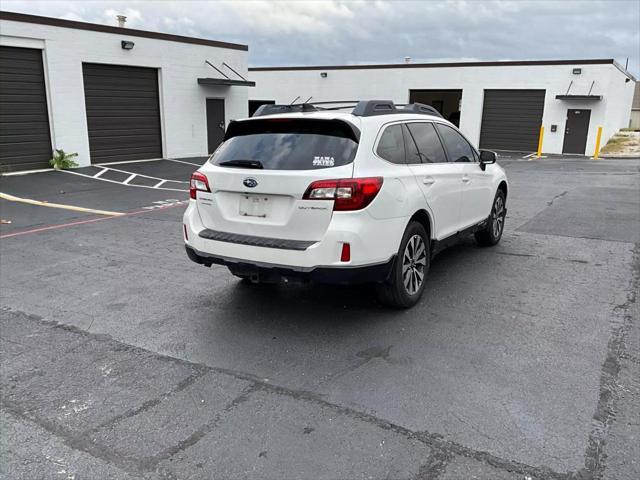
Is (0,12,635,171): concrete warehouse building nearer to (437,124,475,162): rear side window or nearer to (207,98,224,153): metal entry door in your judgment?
(207,98,224,153): metal entry door

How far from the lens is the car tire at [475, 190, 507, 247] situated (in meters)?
7.13

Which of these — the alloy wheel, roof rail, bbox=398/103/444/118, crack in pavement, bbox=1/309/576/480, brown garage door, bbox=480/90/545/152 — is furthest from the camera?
brown garage door, bbox=480/90/545/152

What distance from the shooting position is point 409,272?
4.97 meters

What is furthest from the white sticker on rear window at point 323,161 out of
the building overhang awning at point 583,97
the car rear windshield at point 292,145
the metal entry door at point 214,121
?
the building overhang awning at point 583,97

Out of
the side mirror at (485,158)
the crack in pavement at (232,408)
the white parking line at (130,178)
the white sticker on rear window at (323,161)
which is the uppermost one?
the white sticker on rear window at (323,161)

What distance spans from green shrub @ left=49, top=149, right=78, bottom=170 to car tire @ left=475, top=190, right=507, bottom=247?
1287cm

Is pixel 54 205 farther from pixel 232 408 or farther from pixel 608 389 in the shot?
pixel 608 389

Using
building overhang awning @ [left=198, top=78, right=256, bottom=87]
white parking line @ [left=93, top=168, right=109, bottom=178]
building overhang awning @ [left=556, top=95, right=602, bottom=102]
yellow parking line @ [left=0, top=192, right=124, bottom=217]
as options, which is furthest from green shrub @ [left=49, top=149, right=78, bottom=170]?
building overhang awning @ [left=556, top=95, right=602, bottom=102]

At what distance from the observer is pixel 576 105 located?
2502 cm

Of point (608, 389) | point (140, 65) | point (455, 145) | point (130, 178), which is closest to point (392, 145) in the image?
point (455, 145)

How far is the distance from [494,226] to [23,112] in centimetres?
1336

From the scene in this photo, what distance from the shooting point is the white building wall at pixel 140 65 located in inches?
603

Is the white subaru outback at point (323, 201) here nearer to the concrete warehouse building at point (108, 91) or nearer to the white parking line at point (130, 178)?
the white parking line at point (130, 178)

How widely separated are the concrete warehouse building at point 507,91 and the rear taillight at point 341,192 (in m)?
23.7
